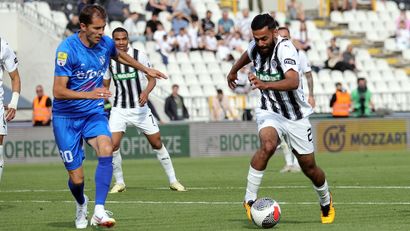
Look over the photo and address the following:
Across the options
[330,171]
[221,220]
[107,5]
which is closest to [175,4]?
[107,5]

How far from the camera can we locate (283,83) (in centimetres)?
1207

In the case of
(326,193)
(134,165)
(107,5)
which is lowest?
(134,165)

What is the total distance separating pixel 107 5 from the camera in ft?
115

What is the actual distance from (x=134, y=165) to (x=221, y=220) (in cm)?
1476

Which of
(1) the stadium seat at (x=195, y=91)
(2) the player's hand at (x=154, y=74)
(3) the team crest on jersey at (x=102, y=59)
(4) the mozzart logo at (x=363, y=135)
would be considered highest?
(3) the team crest on jersey at (x=102, y=59)

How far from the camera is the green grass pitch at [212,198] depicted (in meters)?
12.5

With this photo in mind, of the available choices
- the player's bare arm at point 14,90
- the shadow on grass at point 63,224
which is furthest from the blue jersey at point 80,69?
the player's bare arm at point 14,90

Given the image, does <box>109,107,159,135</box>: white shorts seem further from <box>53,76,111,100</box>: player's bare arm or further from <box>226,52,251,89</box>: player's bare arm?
<box>53,76,111,100</box>: player's bare arm

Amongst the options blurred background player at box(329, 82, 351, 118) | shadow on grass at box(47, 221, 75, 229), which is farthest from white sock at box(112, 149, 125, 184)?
blurred background player at box(329, 82, 351, 118)

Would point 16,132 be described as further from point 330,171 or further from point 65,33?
point 330,171

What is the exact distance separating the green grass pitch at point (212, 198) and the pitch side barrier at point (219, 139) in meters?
3.51

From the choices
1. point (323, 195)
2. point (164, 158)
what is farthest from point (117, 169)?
point (323, 195)

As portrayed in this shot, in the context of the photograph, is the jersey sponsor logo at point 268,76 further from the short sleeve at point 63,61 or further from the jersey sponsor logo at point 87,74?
the short sleeve at point 63,61

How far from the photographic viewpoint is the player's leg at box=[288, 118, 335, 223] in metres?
12.4
